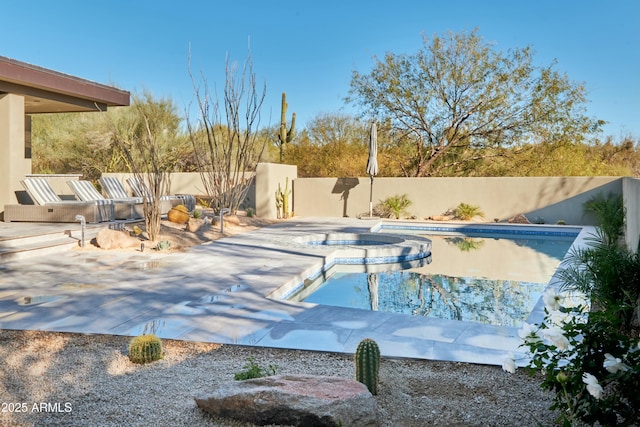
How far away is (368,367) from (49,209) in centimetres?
924

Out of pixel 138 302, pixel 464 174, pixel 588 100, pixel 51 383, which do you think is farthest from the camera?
pixel 464 174

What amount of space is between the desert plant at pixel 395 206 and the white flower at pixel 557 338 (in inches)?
557

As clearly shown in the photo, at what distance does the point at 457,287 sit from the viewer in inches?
293

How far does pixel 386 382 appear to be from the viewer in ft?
10.9

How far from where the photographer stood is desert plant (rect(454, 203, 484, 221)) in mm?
15836

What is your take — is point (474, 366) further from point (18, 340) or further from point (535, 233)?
point (535, 233)

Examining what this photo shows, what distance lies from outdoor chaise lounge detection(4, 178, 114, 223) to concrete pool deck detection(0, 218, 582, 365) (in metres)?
2.56

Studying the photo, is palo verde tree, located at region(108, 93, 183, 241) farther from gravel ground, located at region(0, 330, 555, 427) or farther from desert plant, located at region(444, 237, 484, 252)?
gravel ground, located at region(0, 330, 555, 427)

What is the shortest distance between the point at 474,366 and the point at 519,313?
2573 millimetres

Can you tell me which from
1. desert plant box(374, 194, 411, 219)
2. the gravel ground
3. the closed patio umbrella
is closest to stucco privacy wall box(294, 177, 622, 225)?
desert plant box(374, 194, 411, 219)

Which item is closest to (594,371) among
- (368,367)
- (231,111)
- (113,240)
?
(368,367)

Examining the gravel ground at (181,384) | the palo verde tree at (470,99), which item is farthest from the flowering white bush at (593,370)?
the palo verde tree at (470,99)

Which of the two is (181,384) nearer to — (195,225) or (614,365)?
(614,365)

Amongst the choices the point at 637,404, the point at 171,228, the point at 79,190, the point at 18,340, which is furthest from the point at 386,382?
the point at 79,190
